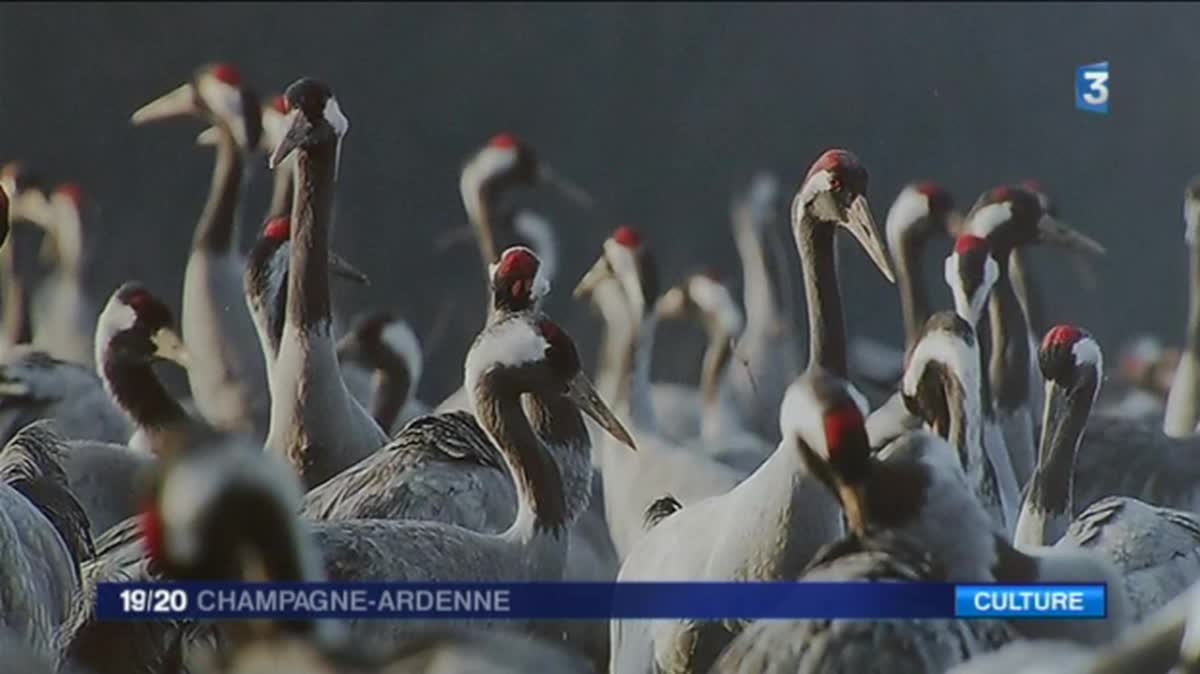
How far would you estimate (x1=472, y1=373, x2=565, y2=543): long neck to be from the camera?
253cm

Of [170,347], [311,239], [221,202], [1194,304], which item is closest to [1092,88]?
[1194,304]

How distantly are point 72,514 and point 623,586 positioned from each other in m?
0.75

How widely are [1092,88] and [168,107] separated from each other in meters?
1.25

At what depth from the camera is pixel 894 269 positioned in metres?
2.54

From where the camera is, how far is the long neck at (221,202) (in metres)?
2.55

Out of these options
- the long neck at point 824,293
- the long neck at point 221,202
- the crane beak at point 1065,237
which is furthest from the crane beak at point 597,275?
the crane beak at point 1065,237

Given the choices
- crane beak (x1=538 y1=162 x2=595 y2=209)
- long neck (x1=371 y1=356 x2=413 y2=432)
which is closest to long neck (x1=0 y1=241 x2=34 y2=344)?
long neck (x1=371 y1=356 x2=413 y2=432)

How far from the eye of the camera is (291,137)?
256cm

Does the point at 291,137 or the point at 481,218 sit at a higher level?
the point at 291,137

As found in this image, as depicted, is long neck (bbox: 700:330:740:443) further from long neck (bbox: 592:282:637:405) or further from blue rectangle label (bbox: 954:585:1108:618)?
blue rectangle label (bbox: 954:585:1108:618)

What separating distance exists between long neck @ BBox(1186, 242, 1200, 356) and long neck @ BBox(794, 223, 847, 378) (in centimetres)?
50

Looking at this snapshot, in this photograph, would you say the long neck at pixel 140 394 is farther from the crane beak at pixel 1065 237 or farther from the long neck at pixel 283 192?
the crane beak at pixel 1065 237

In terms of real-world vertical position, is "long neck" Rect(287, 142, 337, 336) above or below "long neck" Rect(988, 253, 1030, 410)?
above

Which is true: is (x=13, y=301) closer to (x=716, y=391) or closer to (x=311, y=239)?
(x=311, y=239)
